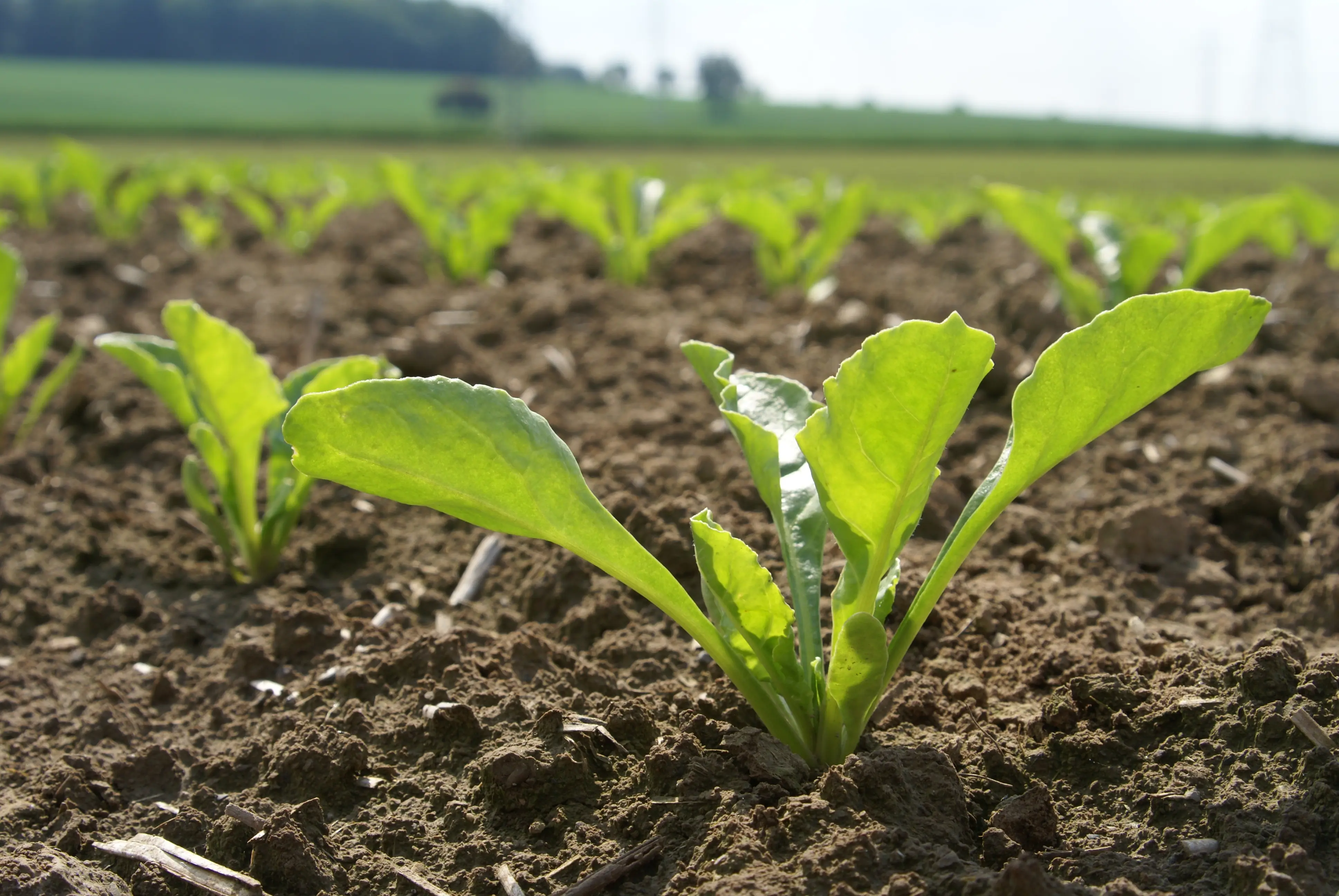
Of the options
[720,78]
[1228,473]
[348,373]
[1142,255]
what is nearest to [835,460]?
[348,373]

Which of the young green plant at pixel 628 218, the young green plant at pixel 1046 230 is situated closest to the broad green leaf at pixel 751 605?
the young green plant at pixel 1046 230

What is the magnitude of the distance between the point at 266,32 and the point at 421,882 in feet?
310

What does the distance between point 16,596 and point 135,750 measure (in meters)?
0.71

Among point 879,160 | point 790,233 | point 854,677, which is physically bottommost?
point 854,677

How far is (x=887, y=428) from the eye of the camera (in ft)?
3.75

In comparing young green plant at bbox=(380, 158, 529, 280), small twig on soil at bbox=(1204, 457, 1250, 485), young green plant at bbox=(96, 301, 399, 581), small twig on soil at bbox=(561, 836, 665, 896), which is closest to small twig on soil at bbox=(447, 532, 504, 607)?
young green plant at bbox=(96, 301, 399, 581)

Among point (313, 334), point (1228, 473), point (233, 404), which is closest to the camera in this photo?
point (233, 404)

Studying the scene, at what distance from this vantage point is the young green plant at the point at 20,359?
260 cm

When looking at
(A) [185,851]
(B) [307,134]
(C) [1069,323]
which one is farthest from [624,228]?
(B) [307,134]

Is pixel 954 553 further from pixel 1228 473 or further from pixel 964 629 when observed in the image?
pixel 1228 473

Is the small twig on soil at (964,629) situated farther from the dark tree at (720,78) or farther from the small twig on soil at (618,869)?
the dark tree at (720,78)

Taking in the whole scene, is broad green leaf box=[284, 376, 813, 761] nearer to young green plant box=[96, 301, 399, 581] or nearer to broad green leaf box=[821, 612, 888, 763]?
broad green leaf box=[821, 612, 888, 763]

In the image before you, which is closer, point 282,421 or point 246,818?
point 246,818

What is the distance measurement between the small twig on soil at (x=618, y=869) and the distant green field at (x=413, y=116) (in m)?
33.4
